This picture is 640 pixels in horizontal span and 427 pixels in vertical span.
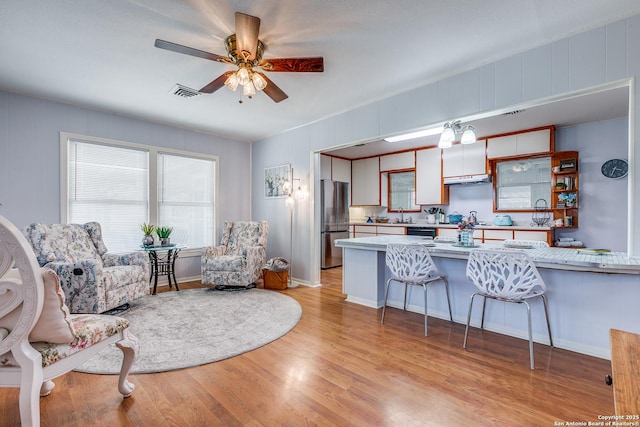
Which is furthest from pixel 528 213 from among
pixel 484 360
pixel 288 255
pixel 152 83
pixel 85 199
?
pixel 85 199

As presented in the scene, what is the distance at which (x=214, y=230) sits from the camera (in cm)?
538

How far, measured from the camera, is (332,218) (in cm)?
632

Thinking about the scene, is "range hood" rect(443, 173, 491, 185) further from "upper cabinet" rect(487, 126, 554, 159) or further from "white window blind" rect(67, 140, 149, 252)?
"white window blind" rect(67, 140, 149, 252)

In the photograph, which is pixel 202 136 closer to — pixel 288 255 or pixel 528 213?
pixel 288 255

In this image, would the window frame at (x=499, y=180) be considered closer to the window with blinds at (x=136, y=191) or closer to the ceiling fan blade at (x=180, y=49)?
the ceiling fan blade at (x=180, y=49)

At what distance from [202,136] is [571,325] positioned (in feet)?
18.1

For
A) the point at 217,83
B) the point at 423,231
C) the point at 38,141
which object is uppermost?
the point at 217,83

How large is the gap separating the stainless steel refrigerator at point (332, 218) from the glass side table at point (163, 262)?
280 cm

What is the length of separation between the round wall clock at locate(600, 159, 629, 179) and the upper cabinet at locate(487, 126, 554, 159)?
A: 73cm

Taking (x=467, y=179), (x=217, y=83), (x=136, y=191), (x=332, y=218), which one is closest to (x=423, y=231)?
(x=467, y=179)

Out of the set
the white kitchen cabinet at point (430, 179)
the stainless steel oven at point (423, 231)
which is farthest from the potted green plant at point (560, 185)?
the stainless steel oven at point (423, 231)

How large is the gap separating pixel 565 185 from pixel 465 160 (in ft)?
5.01

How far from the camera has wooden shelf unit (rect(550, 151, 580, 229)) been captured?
4562mm

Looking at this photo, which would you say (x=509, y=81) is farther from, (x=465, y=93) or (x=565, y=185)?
(x=565, y=185)
